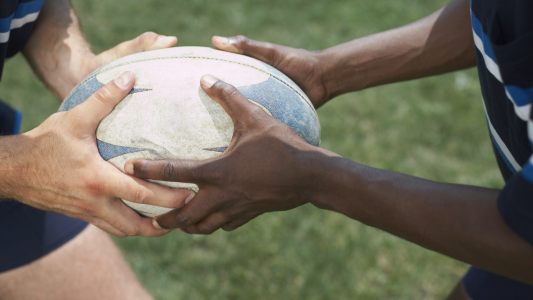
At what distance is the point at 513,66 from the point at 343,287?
7.53 ft

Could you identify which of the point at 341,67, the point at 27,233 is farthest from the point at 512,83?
the point at 27,233

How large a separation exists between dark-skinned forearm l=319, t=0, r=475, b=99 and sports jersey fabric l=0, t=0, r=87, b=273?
149 cm

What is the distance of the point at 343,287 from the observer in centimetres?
327

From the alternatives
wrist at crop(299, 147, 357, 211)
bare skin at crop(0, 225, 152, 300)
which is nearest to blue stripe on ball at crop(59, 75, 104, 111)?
bare skin at crop(0, 225, 152, 300)

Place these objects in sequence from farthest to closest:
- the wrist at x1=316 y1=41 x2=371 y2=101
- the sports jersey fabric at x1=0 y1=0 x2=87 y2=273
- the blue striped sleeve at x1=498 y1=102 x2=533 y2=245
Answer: the wrist at x1=316 y1=41 x2=371 y2=101
the sports jersey fabric at x1=0 y1=0 x2=87 y2=273
the blue striped sleeve at x1=498 y1=102 x2=533 y2=245

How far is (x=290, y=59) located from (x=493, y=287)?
1.55m

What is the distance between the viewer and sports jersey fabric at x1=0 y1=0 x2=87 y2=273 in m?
2.18

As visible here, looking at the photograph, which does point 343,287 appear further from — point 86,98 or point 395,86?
point 395,86

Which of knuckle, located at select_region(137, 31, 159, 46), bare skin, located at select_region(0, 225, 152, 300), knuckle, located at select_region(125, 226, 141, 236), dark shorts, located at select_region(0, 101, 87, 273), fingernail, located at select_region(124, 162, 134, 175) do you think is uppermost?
knuckle, located at select_region(137, 31, 159, 46)

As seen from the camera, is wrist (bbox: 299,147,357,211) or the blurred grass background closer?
wrist (bbox: 299,147,357,211)

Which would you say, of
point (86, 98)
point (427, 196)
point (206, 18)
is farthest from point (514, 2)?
point (206, 18)

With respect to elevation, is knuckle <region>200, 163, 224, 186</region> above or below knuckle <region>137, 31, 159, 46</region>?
below

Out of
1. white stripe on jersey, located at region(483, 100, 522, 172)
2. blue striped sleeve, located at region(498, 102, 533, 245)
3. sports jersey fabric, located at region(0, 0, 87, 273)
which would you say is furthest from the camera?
sports jersey fabric, located at region(0, 0, 87, 273)

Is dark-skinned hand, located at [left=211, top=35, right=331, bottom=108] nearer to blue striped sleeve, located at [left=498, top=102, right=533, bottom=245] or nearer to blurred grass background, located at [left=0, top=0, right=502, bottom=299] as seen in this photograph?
blue striped sleeve, located at [left=498, top=102, right=533, bottom=245]
